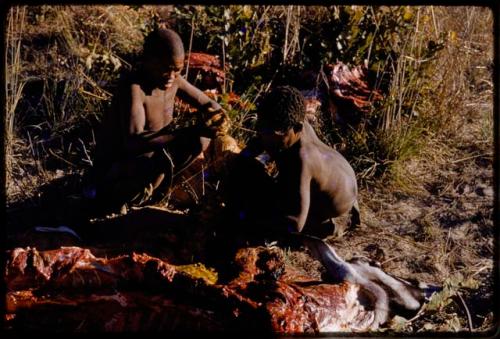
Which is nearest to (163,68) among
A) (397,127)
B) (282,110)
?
(282,110)

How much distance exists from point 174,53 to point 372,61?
1.88 metres

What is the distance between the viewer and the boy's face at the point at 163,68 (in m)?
3.44

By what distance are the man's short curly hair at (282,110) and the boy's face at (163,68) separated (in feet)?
1.82

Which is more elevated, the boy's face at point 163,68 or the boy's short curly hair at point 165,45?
the boy's short curly hair at point 165,45

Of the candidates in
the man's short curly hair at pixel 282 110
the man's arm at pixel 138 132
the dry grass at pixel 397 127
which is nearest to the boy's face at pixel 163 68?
the man's arm at pixel 138 132

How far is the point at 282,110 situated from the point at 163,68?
2.39 ft

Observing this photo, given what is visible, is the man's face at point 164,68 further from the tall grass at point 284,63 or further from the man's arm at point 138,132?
the tall grass at point 284,63

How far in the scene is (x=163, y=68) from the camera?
137 inches

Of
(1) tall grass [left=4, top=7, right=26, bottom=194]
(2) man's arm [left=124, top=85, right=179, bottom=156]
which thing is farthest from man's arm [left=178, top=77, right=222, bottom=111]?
(1) tall grass [left=4, top=7, right=26, bottom=194]

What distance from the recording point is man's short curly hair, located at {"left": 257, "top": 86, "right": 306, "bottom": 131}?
3172 millimetres

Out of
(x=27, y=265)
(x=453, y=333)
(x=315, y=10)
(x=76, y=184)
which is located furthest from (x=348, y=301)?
(x=315, y=10)

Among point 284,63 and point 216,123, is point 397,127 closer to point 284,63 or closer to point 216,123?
point 284,63

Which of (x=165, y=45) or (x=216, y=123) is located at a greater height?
(x=165, y=45)

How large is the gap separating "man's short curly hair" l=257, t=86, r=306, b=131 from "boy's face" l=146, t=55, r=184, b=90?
1.82 ft
